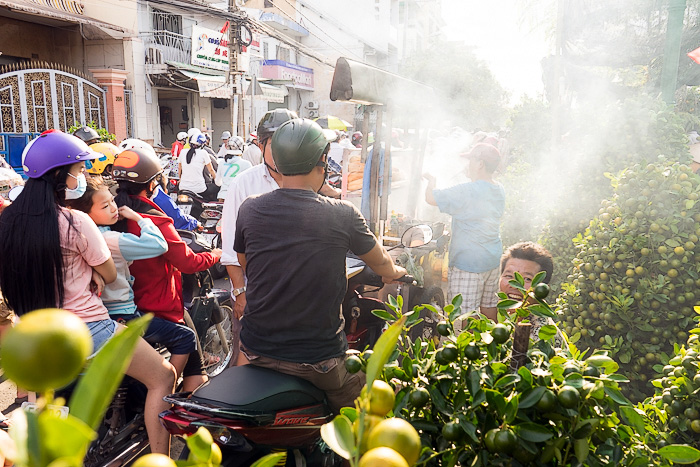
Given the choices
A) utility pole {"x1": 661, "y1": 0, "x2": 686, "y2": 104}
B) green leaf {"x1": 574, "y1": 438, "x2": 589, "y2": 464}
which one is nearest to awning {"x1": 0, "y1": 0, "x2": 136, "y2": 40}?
utility pole {"x1": 661, "y1": 0, "x2": 686, "y2": 104}

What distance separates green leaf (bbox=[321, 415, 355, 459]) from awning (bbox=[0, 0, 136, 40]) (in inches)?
567

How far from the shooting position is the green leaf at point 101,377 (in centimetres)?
40

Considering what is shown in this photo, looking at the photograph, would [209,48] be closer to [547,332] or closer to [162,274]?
[162,274]

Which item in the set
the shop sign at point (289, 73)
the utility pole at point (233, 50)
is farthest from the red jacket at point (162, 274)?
the shop sign at point (289, 73)

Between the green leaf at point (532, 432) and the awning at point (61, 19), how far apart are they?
14340 millimetres

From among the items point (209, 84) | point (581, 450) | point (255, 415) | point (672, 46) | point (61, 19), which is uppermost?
point (61, 19)

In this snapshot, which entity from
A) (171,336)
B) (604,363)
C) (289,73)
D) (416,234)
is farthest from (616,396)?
(289,73)

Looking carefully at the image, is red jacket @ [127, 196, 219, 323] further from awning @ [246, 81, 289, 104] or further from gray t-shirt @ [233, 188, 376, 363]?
awning @ [246, 81, 289, 104]

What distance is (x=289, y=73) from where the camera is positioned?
2983 cm

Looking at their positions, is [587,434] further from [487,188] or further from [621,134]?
[621,134]

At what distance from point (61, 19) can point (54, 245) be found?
48.3 feet

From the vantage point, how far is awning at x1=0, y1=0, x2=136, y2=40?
1211 cm

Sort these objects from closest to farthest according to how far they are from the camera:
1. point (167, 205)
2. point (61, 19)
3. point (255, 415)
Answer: point (255, 415) < point (167, 205) < point (61, 19)

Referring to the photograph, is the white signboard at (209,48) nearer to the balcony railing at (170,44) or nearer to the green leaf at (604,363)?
→ the balcony railing at (170,44)
